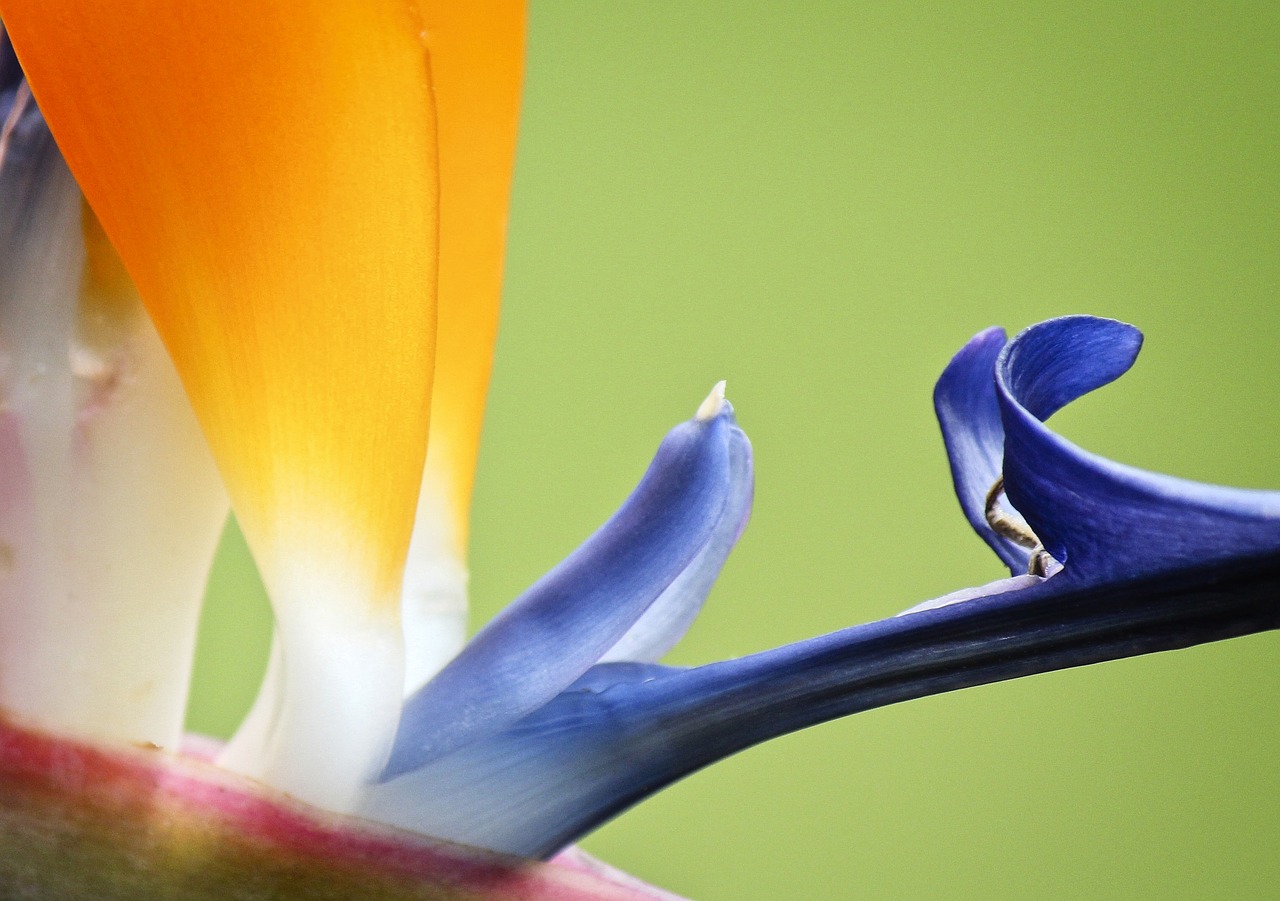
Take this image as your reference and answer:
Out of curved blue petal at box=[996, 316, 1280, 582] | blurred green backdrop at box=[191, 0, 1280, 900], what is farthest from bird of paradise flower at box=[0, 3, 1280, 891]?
blurred green backdrop at box=[191, 0, 1280, 900]

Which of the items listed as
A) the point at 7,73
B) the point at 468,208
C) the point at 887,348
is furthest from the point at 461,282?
the point at 887,348

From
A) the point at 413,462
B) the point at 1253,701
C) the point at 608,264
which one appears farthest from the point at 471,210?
the point at 1253,701

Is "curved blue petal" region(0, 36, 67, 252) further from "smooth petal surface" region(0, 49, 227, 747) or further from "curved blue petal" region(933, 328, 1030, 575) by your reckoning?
"curved blue petal" region(933, 328, 1030, 575)

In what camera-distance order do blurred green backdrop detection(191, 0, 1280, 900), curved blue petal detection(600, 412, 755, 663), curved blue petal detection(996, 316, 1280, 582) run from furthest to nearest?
1. blurred green backdrop detection(191, 0, 1280, 900)
2. curved blue petal detection(600, 412, 755, 663)
3. curved blue petal detection(996, 316, 1280, 582)

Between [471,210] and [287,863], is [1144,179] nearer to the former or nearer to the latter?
[471,210]

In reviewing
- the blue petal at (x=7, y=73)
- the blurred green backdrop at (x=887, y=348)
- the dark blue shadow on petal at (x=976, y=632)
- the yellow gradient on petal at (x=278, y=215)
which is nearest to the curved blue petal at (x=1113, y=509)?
the dark blue shadow on petal at (x=976, y=632)

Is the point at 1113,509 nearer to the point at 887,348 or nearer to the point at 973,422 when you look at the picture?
the point at 973,422

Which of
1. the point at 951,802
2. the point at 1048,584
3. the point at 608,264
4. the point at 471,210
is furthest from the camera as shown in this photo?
the point at 608,264
